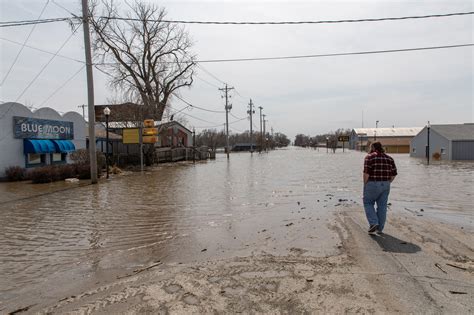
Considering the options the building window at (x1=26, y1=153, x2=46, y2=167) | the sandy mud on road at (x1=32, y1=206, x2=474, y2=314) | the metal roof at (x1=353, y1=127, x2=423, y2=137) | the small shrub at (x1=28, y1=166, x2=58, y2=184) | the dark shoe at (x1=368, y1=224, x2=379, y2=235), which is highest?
the metal roof at (x1=353, y1=127, x2=423, y2=137)

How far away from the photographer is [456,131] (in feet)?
158

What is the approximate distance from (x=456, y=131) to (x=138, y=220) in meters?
49.6

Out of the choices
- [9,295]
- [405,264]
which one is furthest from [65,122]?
[405,264]

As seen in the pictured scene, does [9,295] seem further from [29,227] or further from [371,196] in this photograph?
[371,196]

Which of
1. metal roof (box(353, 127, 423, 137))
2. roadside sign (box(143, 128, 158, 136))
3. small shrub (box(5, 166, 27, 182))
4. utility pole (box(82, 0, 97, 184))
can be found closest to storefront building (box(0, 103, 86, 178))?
small shrub (box(5, 166, 27, 182))

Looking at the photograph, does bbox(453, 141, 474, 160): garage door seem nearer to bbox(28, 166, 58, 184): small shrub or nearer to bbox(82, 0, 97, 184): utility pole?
bbox(82, 0, 97, 184): utility pole

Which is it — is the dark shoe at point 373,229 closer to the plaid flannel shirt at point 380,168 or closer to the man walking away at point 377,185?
the man walking away at point 377,185

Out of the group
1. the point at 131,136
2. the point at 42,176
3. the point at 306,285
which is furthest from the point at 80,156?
the point at 306,285

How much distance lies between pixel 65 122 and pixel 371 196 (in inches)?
1017

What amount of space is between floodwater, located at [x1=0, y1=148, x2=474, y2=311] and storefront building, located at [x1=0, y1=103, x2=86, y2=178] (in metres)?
6.37

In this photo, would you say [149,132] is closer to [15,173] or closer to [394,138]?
[15,173]

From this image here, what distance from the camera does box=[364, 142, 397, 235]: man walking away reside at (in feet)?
22.8

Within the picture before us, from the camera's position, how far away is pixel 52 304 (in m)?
4.41

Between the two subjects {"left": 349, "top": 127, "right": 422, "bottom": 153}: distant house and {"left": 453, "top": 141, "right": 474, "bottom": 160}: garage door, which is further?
{"left": 349, "top": 127, "right": 422, "bottom": 153}: distant house
